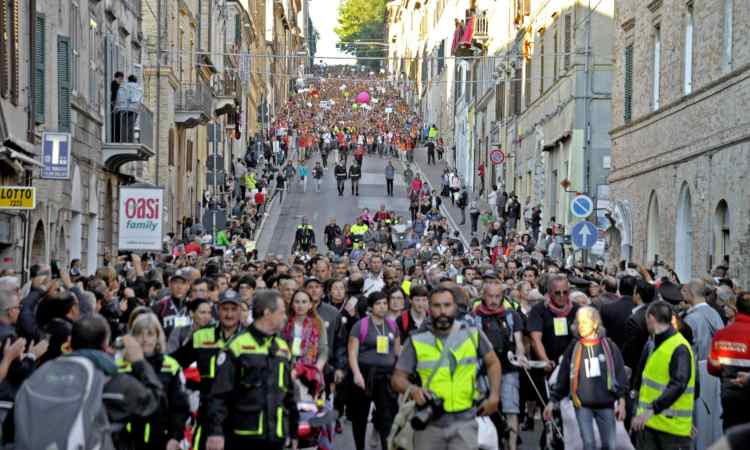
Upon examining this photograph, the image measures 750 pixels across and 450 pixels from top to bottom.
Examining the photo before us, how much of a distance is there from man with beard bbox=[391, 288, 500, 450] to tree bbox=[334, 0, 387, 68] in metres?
176

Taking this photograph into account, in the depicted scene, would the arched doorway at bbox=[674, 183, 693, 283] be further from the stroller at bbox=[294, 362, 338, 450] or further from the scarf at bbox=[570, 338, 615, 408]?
the scarf at bbox=[570, 338, 615, 408]

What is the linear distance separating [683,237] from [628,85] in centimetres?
645

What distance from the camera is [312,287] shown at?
1464 cm

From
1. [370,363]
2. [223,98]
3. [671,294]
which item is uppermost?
[223,98]

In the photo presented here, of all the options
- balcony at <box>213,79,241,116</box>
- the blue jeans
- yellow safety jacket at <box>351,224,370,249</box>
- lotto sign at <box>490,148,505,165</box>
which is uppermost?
balcony at <box>213,79,241,116</box>

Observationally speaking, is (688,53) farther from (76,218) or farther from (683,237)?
(76,218)

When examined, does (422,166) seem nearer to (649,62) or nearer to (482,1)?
(482,1)

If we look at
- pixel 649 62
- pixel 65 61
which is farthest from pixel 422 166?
pixel 65 61

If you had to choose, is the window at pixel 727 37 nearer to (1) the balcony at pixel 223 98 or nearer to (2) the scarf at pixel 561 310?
(2) the scarf at pixel 561 310

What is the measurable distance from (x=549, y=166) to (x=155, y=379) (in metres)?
38.6

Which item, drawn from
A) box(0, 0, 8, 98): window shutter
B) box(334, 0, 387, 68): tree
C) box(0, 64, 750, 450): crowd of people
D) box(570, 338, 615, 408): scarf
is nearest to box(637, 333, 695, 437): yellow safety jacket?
box(0, 64, 750, 450): crowd of people

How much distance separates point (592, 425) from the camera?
1227 centimetres

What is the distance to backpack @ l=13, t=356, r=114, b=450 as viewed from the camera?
792 cm

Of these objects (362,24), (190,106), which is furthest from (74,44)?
(362,24)
